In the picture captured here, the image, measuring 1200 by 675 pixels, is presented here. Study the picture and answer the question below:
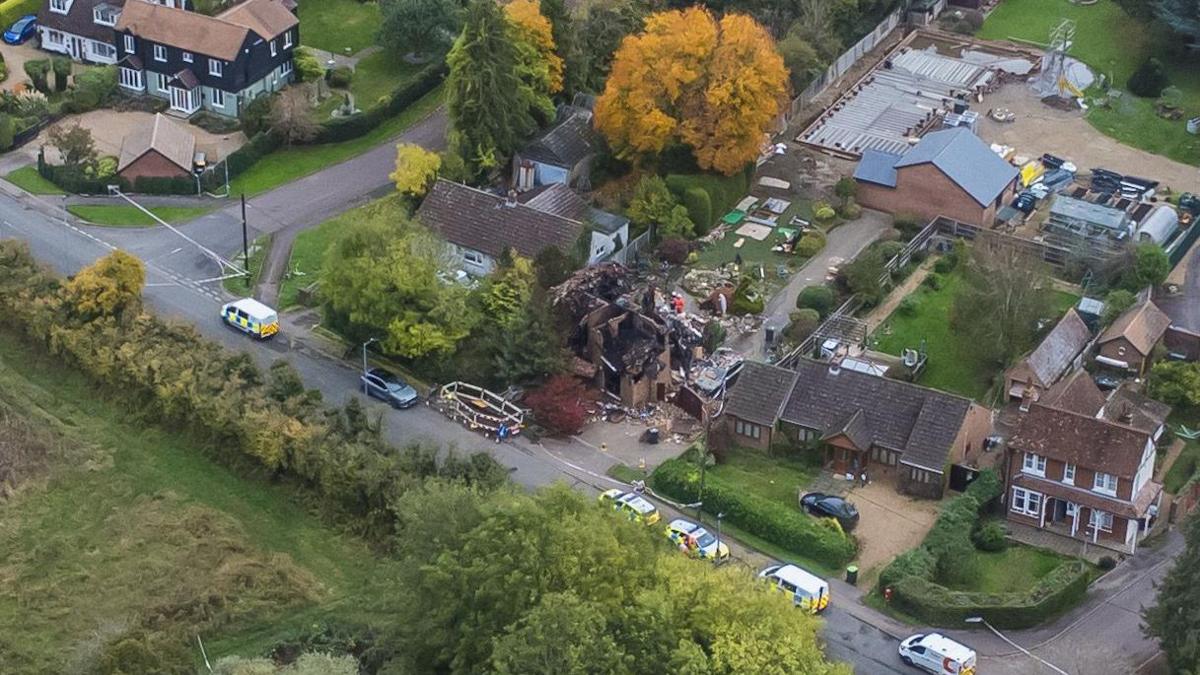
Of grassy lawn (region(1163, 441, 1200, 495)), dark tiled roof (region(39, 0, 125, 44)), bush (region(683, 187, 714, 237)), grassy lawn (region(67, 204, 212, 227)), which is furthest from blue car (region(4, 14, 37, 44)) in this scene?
grassy lawn (region(1163, 441, 1200, 495))

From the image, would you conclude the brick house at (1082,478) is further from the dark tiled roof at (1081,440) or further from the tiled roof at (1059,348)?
the tiled roof at (1059,348)

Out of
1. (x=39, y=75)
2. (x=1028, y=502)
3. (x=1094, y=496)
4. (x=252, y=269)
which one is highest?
(x=1094, y=496)

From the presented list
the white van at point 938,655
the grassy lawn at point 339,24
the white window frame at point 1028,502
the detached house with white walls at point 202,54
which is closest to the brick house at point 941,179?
the white window frame at point 1028,502

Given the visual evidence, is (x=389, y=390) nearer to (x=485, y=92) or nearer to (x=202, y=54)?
(x=485, y=92)

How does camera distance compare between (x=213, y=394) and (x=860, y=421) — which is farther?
(x=213, y=394)

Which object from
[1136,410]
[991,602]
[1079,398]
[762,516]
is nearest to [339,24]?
[762,516]

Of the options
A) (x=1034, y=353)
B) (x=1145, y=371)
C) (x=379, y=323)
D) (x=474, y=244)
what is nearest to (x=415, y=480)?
A: (x=379, y=323)

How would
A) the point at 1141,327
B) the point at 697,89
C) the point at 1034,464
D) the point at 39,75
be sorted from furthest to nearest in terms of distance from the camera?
the point at 39,75, the point at 697,89, the point at 1141,327, the point at 1034,464
